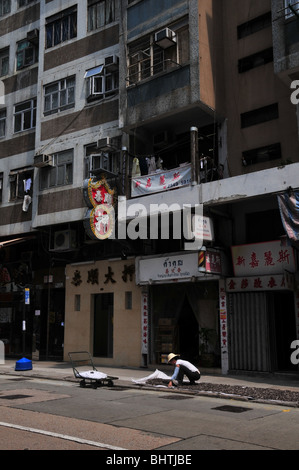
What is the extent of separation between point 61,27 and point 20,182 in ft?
24.3

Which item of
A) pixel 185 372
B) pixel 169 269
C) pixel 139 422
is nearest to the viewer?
pixel 139 422

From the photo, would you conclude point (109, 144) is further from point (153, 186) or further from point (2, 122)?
point (2, 122)

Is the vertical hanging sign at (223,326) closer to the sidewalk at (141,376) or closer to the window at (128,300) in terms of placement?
the sidewalk at (141,376)

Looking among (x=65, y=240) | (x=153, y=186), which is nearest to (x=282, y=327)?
(x=153, y=186)

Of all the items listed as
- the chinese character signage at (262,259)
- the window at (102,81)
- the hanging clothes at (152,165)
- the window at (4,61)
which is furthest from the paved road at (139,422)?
the window at (4,61)

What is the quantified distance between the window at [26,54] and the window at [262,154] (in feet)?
42.2

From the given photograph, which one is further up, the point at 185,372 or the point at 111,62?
the point at 111,62

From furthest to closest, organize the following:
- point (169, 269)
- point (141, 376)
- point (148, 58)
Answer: point (148, 58)
point (169, 269)
point (141, 376)

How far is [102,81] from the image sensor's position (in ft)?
65.7

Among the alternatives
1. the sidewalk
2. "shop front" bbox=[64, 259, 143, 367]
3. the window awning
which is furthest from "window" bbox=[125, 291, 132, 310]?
the window awning

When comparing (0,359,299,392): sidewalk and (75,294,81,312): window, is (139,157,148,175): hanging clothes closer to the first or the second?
(75,294,81,312): window

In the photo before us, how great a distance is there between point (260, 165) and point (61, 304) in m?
11.0

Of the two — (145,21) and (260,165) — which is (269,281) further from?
(145,21)

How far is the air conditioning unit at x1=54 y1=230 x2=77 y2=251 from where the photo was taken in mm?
20203
